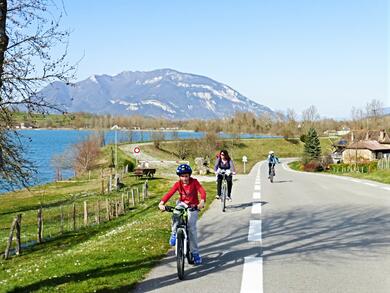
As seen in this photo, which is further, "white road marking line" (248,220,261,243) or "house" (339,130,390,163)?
"house" (339,130,390,163)

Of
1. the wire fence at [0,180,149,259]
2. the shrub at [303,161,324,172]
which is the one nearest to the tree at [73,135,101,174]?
the shrub at [303,161,324,172]

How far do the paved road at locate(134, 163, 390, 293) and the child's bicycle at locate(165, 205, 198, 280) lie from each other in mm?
186

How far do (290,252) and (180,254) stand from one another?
254cm

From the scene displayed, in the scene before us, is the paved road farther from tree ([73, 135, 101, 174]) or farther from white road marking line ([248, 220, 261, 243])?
tree ([73, 135, 101, 174])

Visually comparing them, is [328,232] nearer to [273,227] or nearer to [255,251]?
[273,227]

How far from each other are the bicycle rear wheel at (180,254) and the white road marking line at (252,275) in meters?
0.90

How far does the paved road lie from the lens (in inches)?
257

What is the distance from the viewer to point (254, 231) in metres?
10.8

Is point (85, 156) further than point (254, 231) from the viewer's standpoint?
Yes

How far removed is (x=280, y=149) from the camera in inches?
4759

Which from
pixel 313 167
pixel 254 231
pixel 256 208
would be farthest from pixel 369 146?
pixel 254 231

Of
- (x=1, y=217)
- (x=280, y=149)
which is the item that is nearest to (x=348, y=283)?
(x=1, y=217)

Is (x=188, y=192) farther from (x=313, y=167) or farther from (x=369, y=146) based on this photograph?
(x=369, y=146)

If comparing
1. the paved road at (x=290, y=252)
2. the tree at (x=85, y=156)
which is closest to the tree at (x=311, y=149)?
the tree at (x=85, y=156)
